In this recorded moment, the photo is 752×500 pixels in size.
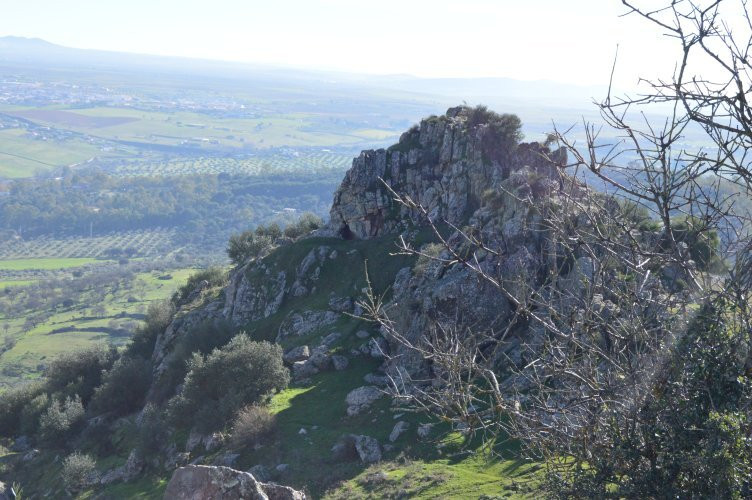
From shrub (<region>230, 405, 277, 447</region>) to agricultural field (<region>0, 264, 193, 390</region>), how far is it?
55.6 meters

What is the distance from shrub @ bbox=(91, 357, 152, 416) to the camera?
45.3 meters

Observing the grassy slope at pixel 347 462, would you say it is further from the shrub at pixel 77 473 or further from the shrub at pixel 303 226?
the shrub at pixel 303 226

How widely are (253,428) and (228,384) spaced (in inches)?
208

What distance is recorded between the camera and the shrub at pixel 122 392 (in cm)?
4531

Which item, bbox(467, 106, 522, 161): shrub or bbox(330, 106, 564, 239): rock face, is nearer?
bbox(330, 106, 564, 239): rock face

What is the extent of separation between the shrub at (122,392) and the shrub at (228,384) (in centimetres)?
1002

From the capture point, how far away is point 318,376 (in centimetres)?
3759

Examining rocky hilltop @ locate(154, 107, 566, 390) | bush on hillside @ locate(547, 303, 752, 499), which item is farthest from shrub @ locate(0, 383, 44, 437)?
bush on hillside @ locate(547, 303, 752, 499)

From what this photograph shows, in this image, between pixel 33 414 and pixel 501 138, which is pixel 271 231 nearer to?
pixel 33 414

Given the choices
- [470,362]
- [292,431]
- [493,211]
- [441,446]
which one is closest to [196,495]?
[470,362]

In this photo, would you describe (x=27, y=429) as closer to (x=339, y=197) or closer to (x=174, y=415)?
(x=174, y=415)

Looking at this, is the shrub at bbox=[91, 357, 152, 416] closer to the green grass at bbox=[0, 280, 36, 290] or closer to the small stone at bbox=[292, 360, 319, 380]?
the small stone at bbox=[292, 360, 319, 380]

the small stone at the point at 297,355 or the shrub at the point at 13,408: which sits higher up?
the small stone at the point at 297,355

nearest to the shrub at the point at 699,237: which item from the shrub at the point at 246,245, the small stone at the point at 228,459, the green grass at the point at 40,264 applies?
the small stone at the point at 228,459
